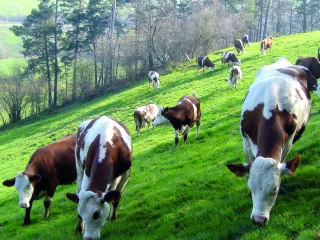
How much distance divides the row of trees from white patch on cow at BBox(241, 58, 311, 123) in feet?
125

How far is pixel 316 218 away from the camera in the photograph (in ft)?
16.8

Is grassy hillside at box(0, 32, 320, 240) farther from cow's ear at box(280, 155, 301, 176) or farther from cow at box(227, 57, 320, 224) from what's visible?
cow's ear at box(280, 155, 301, 176)

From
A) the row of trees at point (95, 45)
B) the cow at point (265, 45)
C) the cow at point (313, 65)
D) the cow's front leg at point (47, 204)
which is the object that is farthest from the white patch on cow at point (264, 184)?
the row of trees at point (95, 45)

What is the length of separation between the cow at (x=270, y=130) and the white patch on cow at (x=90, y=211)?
7.03ft

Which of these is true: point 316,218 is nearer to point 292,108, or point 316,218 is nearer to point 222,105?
point 292,108

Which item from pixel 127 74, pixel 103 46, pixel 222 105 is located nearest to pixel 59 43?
pixel 103 46

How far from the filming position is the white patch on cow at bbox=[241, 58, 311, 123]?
18.4 ft

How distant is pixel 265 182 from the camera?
460 centimetres

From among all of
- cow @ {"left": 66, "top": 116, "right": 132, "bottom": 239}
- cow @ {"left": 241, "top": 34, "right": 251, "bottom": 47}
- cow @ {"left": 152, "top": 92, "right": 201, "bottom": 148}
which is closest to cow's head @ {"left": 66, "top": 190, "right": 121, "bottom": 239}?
cow @ {"left": 66, "top": 116, "right": 132, "bottom": 239}

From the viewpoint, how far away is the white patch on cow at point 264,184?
4.60 m

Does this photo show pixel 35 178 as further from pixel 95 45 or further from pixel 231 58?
pixel 95 45

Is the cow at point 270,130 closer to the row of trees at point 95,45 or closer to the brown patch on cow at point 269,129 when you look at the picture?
the brown patch on cow at point 269,129

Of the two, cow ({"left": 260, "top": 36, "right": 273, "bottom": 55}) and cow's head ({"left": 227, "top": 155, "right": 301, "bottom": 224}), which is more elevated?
cow's head ({"left": 227, "top": 155, "right": 301, "bottom": 224})

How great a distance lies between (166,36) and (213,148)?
3812cm
